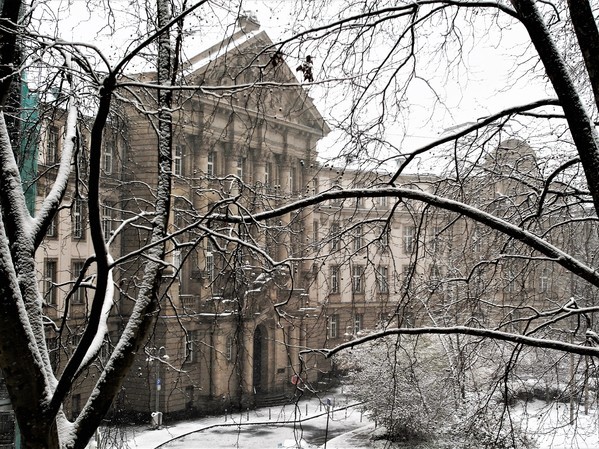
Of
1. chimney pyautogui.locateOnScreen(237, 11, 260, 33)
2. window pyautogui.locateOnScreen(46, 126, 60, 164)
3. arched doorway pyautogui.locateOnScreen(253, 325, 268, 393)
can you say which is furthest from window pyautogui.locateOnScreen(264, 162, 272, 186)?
chimney pyautogui.locateOnScreen(237, 11, 260, 33)

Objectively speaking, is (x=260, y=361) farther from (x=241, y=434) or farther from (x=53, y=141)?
(x=53, y=141)

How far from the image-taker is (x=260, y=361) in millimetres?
38062

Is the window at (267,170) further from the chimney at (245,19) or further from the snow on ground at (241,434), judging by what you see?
the chimney at (245,19)

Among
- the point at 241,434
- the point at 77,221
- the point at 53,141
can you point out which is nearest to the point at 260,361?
the point at 241,434

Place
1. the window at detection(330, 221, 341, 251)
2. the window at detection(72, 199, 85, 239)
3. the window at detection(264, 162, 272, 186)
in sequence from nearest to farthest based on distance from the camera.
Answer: the window at detection(330, 221, 341, 251), the window at detection(72, 199, 85, 239), the window at detection(264, 162, 272, 186)

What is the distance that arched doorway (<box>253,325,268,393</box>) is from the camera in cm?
3719

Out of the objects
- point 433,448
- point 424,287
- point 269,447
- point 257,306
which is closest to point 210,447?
point 269,447

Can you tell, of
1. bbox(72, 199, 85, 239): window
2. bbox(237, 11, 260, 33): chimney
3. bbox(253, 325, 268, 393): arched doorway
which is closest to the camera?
bbox(237, 11, 260, 33): chimney

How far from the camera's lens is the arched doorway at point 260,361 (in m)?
37.2

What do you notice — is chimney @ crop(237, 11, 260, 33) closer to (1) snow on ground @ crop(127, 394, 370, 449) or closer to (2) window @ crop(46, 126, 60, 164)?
(2) window @ crop(46, 126, 60, 164)

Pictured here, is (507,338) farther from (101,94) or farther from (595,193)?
(101,94)

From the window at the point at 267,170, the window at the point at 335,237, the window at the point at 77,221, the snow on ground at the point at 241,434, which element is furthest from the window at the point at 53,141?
the window at the point at 267,170

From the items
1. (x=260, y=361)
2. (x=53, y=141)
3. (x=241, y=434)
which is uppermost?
(x=53, y=141)

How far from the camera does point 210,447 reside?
960 inches
